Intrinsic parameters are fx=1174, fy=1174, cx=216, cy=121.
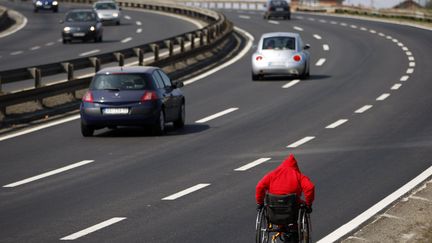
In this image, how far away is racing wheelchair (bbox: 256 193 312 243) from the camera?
348 inches

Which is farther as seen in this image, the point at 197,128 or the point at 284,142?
the point at 197,128

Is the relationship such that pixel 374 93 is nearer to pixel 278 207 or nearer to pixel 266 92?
pixel 266 92

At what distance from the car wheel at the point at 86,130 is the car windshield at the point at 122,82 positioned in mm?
775

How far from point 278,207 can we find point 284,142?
1153 centimetres

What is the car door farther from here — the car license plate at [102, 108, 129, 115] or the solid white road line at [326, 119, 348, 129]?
the solid white road line at [326, 119, 348, 129]

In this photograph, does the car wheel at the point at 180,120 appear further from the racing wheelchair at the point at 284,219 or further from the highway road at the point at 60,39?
the highway road at the point at 60,39

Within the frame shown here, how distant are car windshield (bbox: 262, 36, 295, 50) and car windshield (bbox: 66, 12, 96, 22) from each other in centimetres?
2122

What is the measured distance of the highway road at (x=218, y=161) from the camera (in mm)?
12406

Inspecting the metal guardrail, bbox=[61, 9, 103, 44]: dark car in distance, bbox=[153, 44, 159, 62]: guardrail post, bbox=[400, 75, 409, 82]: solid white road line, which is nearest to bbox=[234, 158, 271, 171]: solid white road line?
the metal guardrail

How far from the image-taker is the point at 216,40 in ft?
150

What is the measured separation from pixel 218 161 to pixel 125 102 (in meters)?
4.35

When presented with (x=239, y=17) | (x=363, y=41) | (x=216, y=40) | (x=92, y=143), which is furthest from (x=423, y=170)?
(x=239, y=17)

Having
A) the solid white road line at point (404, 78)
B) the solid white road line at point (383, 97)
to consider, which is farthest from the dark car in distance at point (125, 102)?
the solid white road line at point (404, 78)

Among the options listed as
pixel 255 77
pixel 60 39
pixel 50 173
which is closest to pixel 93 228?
pixel 50 173
